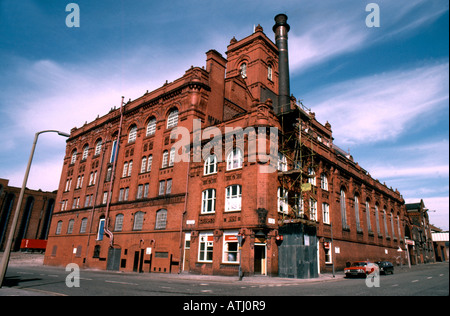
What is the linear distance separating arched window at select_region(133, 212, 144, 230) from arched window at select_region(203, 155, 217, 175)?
10156 mm

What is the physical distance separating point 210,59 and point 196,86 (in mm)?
4723

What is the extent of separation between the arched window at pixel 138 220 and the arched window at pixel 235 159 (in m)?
13.0

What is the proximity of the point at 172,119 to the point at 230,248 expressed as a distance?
16.8 m

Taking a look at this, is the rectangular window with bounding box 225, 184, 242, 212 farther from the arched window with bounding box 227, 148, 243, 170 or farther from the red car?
the red car

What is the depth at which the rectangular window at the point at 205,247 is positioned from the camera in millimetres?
24609

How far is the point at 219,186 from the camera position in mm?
25625

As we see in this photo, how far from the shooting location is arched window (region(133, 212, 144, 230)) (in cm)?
3181

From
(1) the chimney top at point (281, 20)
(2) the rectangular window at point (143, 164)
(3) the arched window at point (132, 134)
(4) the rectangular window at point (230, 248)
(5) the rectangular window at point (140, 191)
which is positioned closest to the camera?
(4) the rectangular window at point (230, 248)

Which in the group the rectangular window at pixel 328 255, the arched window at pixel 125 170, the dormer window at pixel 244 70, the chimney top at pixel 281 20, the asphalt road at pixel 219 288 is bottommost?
the asphalt road at pixel 219 288

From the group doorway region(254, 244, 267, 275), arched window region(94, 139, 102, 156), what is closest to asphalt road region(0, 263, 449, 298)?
doorway region(254, 244, 267, 275)

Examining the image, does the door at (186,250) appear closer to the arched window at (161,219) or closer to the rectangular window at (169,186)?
the arched window at (161,219)

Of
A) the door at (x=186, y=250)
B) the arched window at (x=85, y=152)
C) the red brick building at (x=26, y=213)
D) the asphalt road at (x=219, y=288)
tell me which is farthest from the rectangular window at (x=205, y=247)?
the red brick building at (x=26, y=213)

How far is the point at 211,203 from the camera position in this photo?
85.7ft
